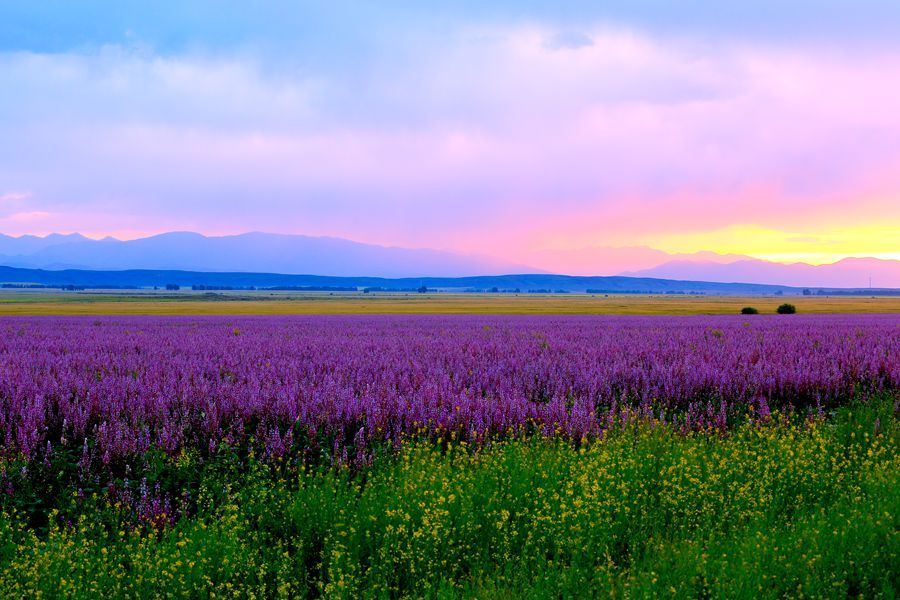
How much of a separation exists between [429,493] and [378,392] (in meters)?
2.98

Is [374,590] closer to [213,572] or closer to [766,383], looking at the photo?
[213,572]

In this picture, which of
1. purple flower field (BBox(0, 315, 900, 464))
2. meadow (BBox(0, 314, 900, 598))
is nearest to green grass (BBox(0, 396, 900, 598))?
meadow (BBox(0, 314, 900, 598))

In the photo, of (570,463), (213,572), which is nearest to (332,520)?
(213,572)

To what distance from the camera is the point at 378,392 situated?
25.4ft

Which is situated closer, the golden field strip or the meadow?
the meadow

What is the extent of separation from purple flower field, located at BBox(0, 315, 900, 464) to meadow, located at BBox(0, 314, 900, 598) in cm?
5

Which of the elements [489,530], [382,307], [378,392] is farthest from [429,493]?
[382,307]

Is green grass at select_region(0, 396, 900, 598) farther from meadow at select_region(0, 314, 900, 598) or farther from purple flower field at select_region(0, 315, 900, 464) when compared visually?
purple flower field at select_region(0, 315, 900, 464)

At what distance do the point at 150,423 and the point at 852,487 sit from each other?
6.61 metres

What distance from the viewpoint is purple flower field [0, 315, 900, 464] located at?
251 inches

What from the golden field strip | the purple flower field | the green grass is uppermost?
the purple flower field

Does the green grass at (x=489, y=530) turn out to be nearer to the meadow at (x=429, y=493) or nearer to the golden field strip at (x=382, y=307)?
the meadow at (x=429, y=493)

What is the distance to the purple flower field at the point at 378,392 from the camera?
6.37m

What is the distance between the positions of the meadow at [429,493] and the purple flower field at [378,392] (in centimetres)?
5
